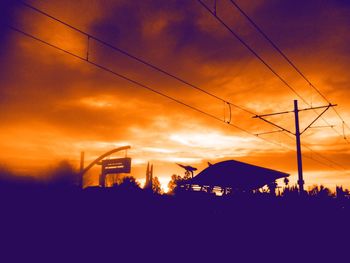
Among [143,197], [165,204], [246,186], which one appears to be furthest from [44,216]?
[246,186]

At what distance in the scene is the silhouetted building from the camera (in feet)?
63.4

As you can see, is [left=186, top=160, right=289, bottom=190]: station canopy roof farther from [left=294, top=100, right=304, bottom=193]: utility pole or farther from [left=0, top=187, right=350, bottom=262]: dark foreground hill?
[left=0, top=187, right=350, bottom=262]: dark foreground hill

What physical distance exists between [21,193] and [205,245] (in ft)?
25.0

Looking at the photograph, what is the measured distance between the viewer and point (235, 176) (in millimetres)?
20484

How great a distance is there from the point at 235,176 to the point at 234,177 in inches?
7.0

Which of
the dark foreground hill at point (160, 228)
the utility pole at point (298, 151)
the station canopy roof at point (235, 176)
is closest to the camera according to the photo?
the dark foreground hill at point (160, 228)

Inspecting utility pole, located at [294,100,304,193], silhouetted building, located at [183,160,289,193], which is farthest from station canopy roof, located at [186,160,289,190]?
utility pole, located at [294,100,304,193]

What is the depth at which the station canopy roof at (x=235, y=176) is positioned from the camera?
19312 millimetres

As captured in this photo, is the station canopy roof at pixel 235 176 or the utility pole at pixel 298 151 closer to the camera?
the station canopy roof at pixel 235 176

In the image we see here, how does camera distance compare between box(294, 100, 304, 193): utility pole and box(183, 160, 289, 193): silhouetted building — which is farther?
box(294, 100, 304, 193): utility pole

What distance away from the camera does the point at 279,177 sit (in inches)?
864

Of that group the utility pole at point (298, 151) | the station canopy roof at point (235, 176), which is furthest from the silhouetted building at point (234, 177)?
the utility pole at point (298, 151)

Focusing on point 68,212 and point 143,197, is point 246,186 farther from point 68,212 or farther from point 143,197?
point 68,212

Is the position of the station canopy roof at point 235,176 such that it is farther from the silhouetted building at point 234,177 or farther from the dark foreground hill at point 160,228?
the dark foreground hill at point 160,228
